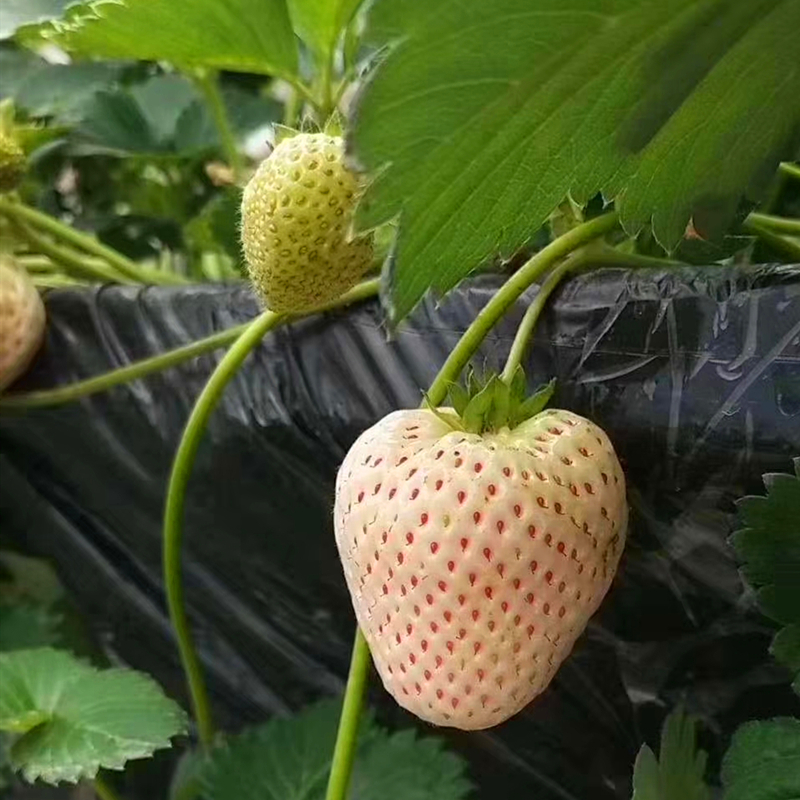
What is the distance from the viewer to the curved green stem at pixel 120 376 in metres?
0.61

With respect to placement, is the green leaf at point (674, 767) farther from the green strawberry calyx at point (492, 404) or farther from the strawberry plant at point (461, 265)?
the green strawberry calyx at point (492, 404)

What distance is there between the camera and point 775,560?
1.34 feet

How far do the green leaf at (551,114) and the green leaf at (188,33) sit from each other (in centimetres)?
23

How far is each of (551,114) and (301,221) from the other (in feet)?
0.53

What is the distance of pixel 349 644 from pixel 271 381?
0.17 meters

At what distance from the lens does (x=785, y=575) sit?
41cm

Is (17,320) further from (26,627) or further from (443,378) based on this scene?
(443,378)

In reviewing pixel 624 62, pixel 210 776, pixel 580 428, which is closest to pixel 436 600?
pixel 580 428

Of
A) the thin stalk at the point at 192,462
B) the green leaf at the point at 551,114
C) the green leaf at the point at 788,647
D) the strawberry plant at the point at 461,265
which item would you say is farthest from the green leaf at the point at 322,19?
the green leaf at the point at 788,647

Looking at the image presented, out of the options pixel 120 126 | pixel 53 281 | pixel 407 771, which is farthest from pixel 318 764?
pixel 120 126

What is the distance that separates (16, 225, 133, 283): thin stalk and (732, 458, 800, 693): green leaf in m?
0.48

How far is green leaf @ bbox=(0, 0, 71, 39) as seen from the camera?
0.61m

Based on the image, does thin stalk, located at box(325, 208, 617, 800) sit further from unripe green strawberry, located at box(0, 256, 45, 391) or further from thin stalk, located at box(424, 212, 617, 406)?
unripe green strawberry, located at box(0, 256, 45, 391)

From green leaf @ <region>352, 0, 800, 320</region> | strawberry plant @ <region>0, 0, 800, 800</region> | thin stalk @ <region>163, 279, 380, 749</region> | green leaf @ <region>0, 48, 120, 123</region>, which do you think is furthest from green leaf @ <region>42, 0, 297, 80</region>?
green leaf @ <region>0, 48, 120, 123</region>
